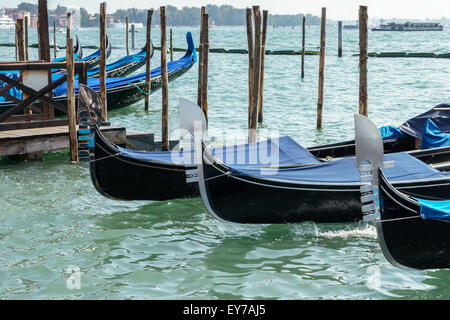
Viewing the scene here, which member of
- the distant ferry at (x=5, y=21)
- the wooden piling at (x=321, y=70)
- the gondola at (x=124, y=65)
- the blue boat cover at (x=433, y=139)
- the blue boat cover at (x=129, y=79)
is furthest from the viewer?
the distant ferry at (x=5, y=21)

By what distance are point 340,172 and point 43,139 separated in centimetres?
333

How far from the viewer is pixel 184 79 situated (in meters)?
20.9

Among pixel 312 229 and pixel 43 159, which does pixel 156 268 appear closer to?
pixel 312 229

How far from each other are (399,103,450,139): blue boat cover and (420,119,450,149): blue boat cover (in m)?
0.33

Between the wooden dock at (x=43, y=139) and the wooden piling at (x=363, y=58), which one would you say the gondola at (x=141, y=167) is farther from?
the wooden dock at (x=43, y=139)

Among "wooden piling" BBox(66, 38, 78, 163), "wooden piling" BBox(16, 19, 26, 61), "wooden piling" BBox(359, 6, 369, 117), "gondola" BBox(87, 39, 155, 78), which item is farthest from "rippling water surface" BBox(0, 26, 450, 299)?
"gondola" BBox(87, 39, 155, 78)

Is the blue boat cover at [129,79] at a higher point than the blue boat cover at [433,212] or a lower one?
higher

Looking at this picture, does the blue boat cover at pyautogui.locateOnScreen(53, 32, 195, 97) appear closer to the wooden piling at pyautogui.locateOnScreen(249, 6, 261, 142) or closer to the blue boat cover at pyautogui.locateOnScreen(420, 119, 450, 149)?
the wooden piling at pyautogui.locateOnScreen(249, 6, 261, 142)

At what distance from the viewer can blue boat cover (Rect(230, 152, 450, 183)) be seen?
5.23m

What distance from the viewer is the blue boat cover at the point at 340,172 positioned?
5227mm

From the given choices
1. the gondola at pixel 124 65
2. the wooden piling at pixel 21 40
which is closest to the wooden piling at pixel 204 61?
the wooden piling at pixel 21 40

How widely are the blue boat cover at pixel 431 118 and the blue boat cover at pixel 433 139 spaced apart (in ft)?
1.09

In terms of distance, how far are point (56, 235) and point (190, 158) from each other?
1.39 m

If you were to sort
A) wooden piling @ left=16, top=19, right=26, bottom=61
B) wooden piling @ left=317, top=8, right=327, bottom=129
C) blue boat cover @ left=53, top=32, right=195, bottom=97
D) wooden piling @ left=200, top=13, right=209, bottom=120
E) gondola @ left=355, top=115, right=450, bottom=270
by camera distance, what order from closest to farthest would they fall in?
gondola @ left=355, top=115, right=450, bottom=270
wooden piling @ left=200, top=13, right=209, bottom=120
wooden piling @ left=317, top=8, right=327, bottom=129
blue boat cover @ left=53, top=32, right=195, bottom=97
wooden piling @ left=16, top=19, right=26, bottom=61
